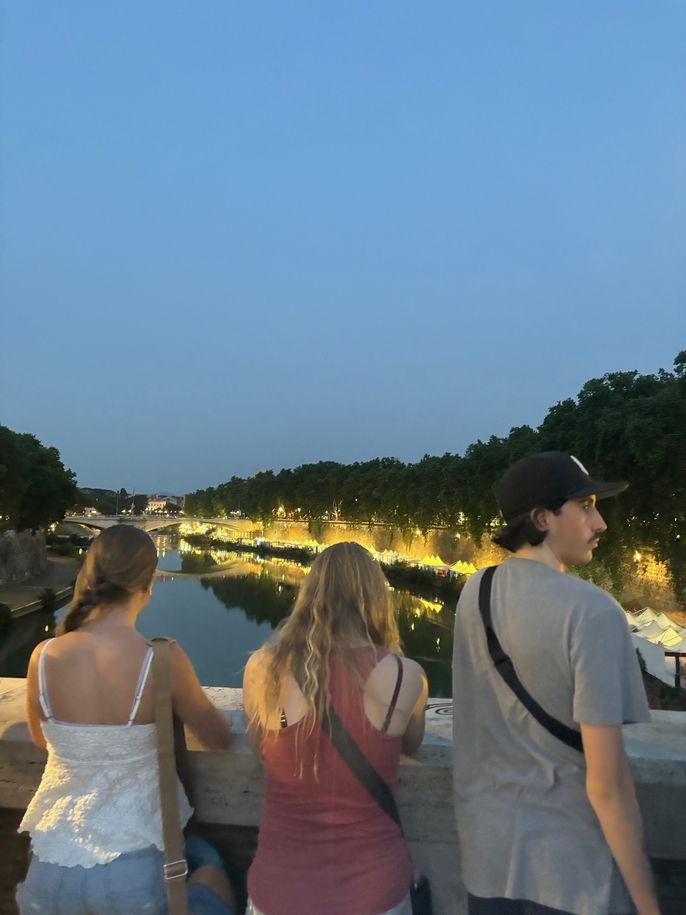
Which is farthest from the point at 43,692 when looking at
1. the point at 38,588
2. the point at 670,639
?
the point at 38,588

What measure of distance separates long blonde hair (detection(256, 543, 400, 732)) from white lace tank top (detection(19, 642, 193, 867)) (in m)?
0.31

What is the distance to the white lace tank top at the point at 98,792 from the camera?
165 cm

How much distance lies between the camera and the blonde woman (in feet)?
4.99

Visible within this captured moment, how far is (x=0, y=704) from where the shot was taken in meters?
2.52

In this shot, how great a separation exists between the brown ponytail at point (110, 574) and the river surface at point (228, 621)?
37.8ft

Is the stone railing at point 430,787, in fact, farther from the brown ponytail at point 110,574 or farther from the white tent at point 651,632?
the white tent at point 651,632

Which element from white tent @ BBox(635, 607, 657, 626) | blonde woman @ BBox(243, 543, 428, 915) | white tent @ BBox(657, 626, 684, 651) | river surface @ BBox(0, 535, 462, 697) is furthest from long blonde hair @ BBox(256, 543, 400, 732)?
white tent @ BBox(635, 607, 657, 626)

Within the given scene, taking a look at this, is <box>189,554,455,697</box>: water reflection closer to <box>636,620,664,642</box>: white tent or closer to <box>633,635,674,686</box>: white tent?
<box>633,635,674,686</box>: white tent

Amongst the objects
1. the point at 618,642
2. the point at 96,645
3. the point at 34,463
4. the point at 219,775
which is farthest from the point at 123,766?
the point at 34,463

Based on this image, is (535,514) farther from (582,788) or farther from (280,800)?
(280,800)

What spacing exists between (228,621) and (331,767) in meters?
35.3

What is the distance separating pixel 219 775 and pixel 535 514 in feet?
4.26

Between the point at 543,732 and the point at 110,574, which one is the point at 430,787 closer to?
the point at 543,732

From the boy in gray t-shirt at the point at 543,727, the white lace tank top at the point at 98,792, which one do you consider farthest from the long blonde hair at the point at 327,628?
the white lace tank top at the point at 98,792
